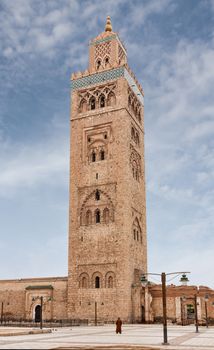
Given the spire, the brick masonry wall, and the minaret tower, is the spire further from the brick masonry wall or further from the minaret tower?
the brick masonry wall


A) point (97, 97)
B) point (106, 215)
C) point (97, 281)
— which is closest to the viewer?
point (97, 281)

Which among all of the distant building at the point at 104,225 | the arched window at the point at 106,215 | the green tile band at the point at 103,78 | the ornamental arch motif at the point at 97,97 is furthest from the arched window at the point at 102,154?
the green tile band at the point at 103,78

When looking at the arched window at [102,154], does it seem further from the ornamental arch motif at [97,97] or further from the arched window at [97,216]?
the arched window at [97,216]

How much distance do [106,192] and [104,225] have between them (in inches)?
123

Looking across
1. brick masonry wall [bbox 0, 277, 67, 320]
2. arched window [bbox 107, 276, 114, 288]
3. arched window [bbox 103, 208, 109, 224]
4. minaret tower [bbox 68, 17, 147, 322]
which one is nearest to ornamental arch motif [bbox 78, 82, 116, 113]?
minaret tower [bbox 68, 17, 147, 322]

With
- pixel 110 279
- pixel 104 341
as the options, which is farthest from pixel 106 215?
pixel 104 341

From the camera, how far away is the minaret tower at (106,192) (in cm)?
3878

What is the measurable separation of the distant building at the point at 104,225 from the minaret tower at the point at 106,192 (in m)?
0.09

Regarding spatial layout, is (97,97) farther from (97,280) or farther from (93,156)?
(97,280)

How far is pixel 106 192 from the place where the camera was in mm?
41406

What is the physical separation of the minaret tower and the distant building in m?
0.09

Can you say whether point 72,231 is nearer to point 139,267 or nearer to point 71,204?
point 71,204

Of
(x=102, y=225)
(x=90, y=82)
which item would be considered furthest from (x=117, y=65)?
(x=102, y=225)

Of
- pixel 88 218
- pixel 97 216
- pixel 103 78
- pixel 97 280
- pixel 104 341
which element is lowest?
pixel 104 341
